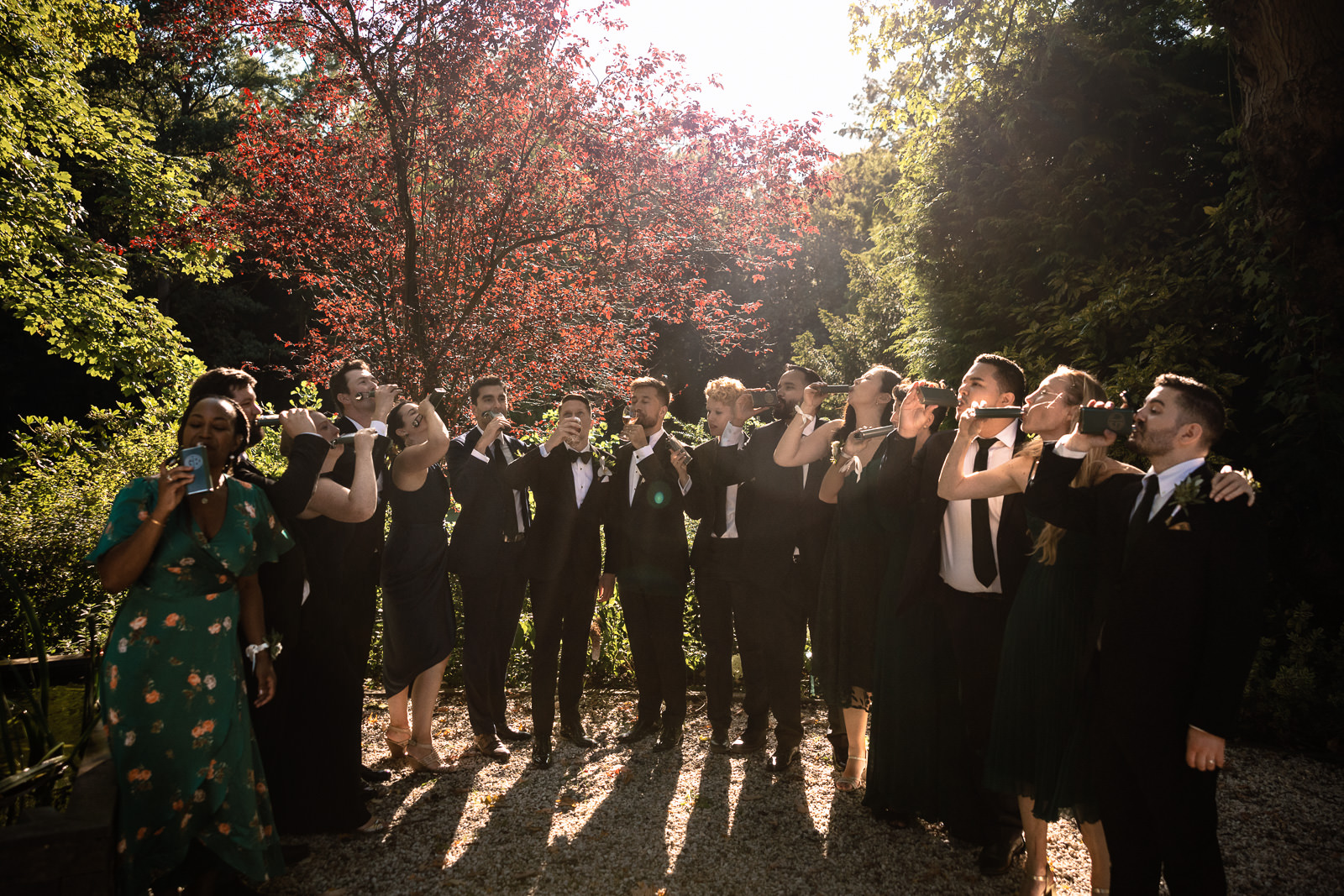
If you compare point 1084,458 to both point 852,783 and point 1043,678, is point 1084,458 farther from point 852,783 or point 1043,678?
point 852,783

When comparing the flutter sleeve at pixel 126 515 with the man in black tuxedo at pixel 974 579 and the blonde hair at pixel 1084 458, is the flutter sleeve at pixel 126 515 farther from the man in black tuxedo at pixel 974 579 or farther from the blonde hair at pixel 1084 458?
the blonde hair at pixel 1084 458

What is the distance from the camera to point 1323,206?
606 cm

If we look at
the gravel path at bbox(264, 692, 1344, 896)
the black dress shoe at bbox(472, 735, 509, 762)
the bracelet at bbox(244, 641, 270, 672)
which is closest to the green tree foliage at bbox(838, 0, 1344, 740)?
the gravel path at bbox(264, 692, 1344, 896)

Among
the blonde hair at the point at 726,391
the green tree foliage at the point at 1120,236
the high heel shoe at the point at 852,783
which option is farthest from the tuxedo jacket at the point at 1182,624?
the green tree foliage at the point at 1120,236

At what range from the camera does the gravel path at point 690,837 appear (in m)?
3.45

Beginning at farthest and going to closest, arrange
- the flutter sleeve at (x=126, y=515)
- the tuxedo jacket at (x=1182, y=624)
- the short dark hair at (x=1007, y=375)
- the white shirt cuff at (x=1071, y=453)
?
1. the short dark hair at (x=1007, y=375)
2. the white shirt cuff at (x=1071, y=453)
3. the flutter sleeve at (x=126, y=515)
4. the tuxedo jacket at (x=1182, y=624)

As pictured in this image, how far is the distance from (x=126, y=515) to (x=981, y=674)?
352 cm

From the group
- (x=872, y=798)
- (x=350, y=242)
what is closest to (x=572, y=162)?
(x=350, y=242)

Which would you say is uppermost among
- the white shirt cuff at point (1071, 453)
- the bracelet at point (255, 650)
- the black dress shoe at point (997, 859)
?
the white shirt cuff at point (1071, 453)

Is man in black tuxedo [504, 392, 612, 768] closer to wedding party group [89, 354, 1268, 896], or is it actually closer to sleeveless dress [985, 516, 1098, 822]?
wedding party group [89, 354, 1268, 896]

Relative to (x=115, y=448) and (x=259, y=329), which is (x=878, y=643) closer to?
(x=115, y=448)

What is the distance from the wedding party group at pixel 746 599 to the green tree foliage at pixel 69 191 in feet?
24.5

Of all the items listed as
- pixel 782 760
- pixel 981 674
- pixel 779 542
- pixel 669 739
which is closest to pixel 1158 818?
pixel 981 674

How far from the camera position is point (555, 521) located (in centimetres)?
509
